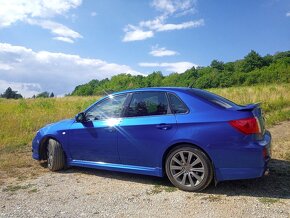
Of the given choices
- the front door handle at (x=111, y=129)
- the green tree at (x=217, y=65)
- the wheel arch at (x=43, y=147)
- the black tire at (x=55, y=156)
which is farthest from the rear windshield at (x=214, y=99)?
the green tree at (x=217, y=65)

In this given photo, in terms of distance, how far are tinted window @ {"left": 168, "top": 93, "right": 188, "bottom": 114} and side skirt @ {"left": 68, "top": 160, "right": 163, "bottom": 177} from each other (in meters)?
0.96

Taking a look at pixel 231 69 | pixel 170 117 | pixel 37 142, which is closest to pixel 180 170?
pixel 170 117

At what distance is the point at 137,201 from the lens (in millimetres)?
5094

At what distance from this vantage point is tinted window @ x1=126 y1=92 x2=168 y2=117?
578 cm

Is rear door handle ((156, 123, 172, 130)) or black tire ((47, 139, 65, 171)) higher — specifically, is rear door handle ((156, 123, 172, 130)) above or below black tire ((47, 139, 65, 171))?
above

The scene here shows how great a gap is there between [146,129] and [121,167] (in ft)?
2.77

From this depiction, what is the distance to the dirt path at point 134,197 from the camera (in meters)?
4.66

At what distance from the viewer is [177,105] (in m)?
5.65

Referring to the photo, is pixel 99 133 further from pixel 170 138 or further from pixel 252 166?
Result: pixel 252 166

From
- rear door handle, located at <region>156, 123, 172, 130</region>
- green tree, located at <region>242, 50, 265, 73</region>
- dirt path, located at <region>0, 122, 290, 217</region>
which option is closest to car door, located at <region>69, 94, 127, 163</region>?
dirt path, located at <region>0, 122, 290, 217</region>

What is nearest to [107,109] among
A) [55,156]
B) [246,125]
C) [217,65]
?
[55,156]

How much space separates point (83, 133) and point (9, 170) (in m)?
1.85

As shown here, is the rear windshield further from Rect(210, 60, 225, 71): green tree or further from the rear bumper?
Rect(210, 60, 225, 71): green tree

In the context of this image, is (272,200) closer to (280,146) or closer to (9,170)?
(280,146)
